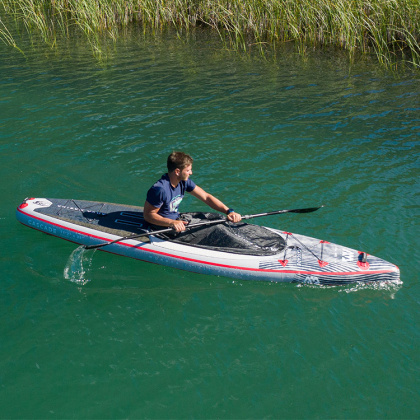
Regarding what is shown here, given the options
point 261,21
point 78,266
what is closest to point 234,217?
point 78,266

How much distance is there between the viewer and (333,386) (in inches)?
199

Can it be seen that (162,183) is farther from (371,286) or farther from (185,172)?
(371,286)

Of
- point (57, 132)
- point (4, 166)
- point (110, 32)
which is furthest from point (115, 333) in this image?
point (110, 32)

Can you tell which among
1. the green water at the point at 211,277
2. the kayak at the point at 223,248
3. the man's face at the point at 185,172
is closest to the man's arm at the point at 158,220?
the kayak at the point at 223,248

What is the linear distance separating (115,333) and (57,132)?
651 cm

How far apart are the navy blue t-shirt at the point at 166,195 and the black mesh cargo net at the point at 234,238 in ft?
1.18

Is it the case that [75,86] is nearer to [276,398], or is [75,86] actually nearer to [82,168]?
[82,168]

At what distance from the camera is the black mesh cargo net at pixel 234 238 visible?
6824 mm

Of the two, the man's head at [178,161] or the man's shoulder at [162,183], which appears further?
the man's shoulder at [162,183]

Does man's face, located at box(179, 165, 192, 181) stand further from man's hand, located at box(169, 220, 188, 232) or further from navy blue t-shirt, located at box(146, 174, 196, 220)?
man's hand, located at box(169, 220, 188, 232)

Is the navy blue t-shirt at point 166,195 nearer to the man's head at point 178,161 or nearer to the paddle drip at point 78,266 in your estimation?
the man's head at point 178,161

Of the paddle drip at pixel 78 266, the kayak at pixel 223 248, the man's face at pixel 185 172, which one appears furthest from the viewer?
the paddle drip at pixel 78 266

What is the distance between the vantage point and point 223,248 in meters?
6.83

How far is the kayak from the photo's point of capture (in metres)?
6.52
